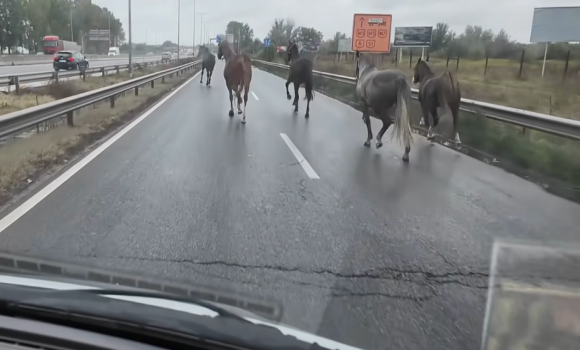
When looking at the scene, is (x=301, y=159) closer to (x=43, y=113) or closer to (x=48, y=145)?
(x=48, y=145)

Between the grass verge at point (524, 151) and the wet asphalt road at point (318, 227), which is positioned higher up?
the grass verge at point (524, 151)

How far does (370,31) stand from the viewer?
1244 inches

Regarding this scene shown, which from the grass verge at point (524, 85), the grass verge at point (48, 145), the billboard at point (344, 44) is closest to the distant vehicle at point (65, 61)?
the billboard at point (344, 44)

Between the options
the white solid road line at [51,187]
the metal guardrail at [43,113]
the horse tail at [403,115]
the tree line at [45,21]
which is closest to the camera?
the white solid road line at [51,187]

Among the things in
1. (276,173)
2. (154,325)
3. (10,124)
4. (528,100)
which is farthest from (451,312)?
(528,100)

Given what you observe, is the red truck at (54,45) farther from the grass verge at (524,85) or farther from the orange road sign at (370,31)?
the grass verge at (524,85)

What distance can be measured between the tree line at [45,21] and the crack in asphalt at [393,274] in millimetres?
30837

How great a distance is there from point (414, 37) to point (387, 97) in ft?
88.2

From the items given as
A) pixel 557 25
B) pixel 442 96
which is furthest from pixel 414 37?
pixel 442 96

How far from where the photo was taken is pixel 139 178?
7.72m

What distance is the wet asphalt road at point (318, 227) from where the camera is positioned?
3.91 meters

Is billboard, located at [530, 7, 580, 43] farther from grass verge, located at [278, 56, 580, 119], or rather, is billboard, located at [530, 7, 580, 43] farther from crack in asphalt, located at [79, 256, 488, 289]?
crack in asphalt, located at [79, 256, 488, 289]

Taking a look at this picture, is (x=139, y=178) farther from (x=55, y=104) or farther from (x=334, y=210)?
(x=55, y=104)

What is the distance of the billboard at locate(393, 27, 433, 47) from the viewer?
34.2 metres
